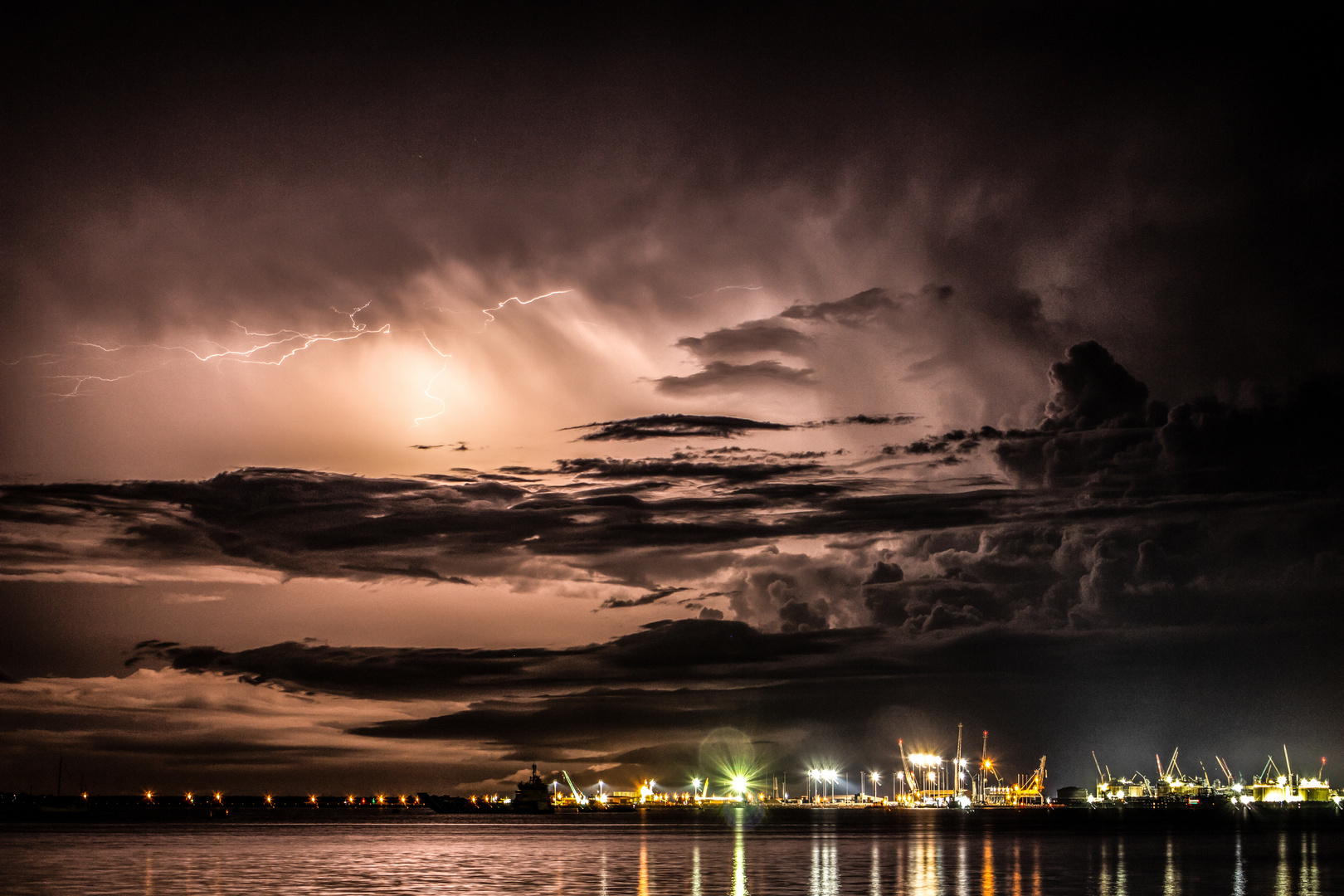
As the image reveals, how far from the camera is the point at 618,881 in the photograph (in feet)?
289

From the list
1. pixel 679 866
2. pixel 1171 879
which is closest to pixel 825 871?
pixel 679 866

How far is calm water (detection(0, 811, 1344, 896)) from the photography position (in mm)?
83562

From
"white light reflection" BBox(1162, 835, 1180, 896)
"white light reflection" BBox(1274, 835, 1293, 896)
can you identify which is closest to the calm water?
"white light reflection" BBox(1162, 835, 1180, 896)

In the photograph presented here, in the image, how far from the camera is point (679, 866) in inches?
4267

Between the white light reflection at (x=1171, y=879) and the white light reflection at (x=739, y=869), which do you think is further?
the white light reflection at (x=1171, y=879)

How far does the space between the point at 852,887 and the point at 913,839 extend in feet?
353

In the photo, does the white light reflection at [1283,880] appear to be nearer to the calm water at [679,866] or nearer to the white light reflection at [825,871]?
the calm water at [679,866]

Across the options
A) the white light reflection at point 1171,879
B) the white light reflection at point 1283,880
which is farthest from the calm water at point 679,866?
the white light reflection at point 1283,880

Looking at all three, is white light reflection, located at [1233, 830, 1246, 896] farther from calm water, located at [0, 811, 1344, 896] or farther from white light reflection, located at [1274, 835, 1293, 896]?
white light reflection, located at [1274, 835, 1293, 896]

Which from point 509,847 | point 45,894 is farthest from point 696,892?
point 509,847

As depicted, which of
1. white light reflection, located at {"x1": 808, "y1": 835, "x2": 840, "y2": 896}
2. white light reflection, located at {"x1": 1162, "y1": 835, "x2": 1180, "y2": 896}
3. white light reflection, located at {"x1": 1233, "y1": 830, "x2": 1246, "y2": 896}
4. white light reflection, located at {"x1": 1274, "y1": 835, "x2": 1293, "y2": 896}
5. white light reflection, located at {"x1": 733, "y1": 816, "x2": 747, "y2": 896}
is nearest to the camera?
white light reflection, located at {"x1": 733, "y1": 816, "x2": 747, "y2": 896}

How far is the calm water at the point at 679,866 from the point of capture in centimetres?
8356

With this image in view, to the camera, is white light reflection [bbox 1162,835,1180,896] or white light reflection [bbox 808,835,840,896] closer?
white light reflection [bbox 808,835,840,896]

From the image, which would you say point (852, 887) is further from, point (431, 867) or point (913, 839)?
point (913, 839)
